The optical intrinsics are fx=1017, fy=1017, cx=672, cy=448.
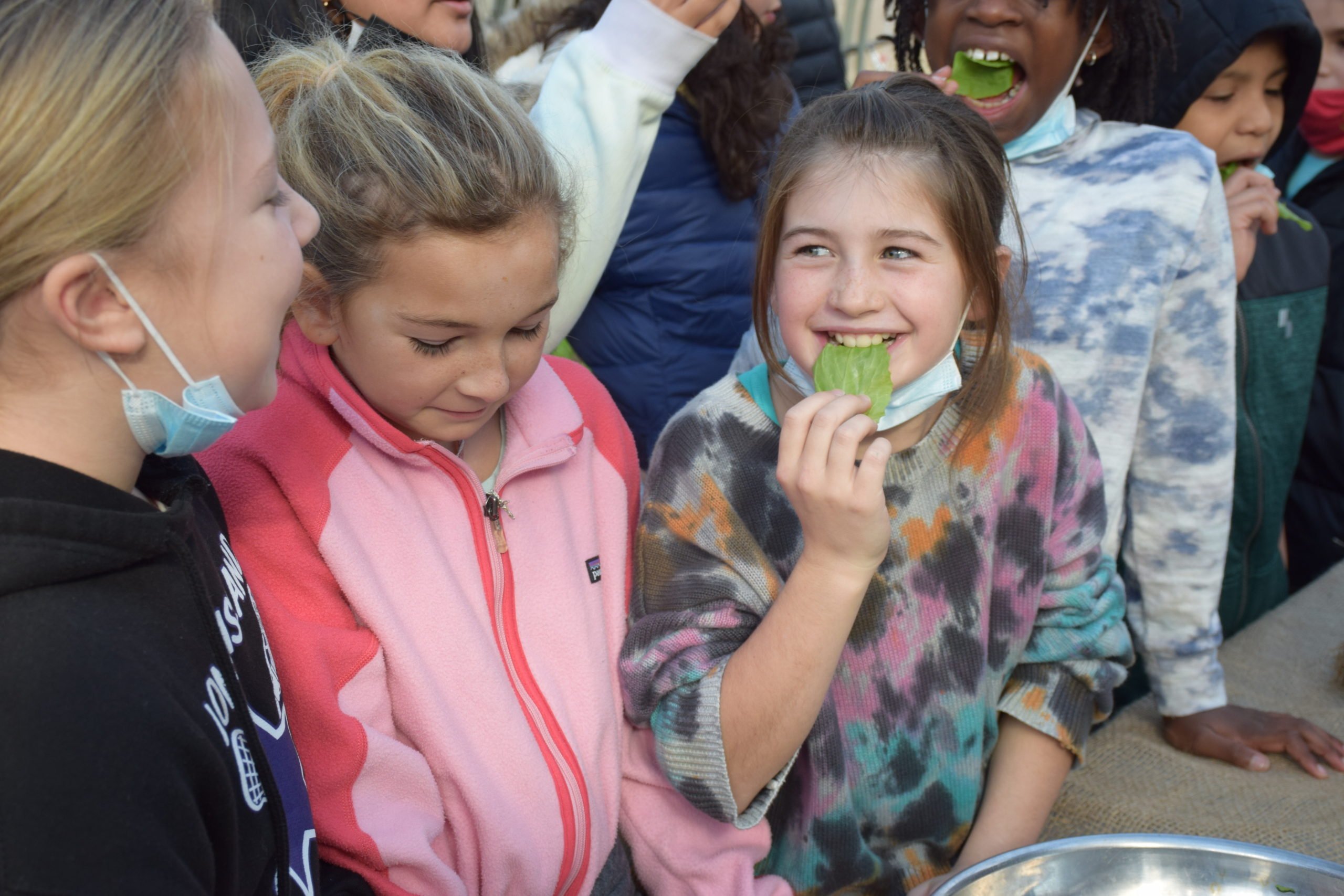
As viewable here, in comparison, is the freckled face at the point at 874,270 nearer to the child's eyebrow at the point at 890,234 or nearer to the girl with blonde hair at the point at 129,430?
the child's eyebrow at the point at 890,234

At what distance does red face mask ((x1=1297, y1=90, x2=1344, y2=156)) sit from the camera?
3.64 m

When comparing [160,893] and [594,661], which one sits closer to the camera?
[160,893]

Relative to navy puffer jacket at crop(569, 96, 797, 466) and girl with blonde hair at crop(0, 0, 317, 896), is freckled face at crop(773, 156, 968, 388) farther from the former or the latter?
navy puffer jacket at crop(569, 96, 797, 466)

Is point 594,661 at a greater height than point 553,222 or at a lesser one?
lesser

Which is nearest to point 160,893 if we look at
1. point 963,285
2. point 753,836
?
point 753,836

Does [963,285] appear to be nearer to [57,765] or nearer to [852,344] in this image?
[852,344]

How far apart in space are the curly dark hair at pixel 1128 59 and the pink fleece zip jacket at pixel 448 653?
178cm

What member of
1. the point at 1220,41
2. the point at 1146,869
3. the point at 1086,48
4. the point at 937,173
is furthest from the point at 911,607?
the point at 1220,41

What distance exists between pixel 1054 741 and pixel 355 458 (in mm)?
1322

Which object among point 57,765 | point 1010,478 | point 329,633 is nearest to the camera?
point 57,765

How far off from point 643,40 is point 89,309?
4.29ft

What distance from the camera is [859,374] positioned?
1600 millimetres

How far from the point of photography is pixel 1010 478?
71.6 inches

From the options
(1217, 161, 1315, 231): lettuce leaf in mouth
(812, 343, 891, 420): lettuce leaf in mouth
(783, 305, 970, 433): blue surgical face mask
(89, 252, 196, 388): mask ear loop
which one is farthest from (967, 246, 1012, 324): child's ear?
(1217, 161, 1315, 231): lettuce leaf in mouth
